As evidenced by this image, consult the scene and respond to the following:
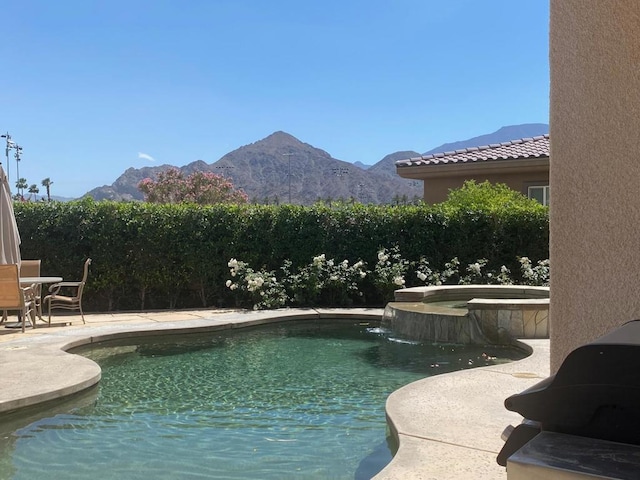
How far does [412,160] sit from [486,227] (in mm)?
6343

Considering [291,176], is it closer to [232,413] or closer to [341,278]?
[341,278]

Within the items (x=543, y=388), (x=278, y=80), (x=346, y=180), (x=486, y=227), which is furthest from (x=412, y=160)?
(x=346, y=180)

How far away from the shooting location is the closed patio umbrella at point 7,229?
9.52 m

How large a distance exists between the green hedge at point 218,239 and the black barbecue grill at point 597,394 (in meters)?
11.2

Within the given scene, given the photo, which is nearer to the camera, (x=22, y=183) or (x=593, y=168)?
(x=593, y=168)

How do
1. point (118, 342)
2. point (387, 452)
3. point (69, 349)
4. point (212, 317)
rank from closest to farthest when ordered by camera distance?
point (387, 452) < point (69, 349) < point (118, 342) < point (212, 317)

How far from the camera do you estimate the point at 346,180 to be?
13712cm

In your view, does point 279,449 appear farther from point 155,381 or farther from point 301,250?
point 301,250

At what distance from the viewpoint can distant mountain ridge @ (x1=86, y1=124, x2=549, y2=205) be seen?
12850 centimetres

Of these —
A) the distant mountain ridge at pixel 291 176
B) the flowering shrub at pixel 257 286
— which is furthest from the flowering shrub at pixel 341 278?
the distant mountain ridge at pixel 291 176

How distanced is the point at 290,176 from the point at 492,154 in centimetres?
11581

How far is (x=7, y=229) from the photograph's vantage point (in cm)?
958

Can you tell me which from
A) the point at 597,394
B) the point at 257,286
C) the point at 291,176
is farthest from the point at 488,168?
the point at 291,176

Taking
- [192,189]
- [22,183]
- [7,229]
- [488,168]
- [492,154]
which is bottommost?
[7,229]
